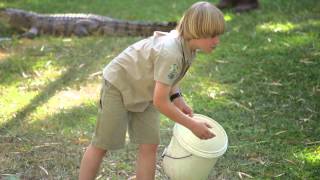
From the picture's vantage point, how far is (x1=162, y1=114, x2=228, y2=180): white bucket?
105 inches

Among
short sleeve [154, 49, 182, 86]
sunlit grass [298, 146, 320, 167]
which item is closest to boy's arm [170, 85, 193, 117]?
short sleeve [154, 49, 182, 86]

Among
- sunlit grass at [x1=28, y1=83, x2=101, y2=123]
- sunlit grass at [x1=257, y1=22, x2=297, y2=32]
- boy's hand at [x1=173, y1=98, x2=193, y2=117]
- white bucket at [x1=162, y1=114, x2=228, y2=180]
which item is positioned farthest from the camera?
sunlit grass at [x1=257, y1=22, x2=297, y2=32]

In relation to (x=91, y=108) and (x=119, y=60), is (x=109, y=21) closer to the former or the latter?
(x=91, y=108)

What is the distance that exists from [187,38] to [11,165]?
4.81ft

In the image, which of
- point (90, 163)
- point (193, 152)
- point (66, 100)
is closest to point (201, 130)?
point (193, 152)

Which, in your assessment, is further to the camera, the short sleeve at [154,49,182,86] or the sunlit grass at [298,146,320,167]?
the sunlit grass at [298,146,320,167]

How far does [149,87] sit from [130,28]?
12.6 ft

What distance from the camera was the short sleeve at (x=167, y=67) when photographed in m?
2.45

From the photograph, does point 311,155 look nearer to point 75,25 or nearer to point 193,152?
point 193,152

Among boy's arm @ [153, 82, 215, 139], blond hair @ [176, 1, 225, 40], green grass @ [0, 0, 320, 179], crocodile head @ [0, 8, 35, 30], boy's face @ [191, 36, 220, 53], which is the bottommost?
crocodile head @ [0, 8, 35, 30]

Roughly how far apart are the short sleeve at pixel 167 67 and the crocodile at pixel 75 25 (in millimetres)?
3683

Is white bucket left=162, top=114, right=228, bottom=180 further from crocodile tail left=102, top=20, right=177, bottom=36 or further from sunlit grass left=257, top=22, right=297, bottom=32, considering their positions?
sunlit grass left=257, top=22, right=297, bottom=32

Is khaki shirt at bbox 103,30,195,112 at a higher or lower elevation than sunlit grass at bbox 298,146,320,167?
higher

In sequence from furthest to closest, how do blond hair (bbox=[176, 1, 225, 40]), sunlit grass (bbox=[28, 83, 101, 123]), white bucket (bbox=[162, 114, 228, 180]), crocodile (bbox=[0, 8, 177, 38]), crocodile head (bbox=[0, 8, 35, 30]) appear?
crocodile head (bbox=[0, 8, 35, 30])
crocodile (bbox=[0, 8, 177, 38])
sunlit grass (bbox=[28, 83, 101, 123])
white bucket (bbox=[162, 114, 228, 180])
blond hair (bbox=[176, 1, 225, 40])
